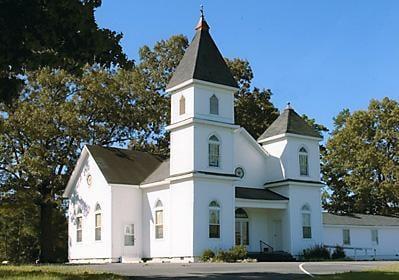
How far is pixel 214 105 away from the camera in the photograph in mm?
39000

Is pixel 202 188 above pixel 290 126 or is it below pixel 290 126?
below

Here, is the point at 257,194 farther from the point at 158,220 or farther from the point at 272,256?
the point at 158,220

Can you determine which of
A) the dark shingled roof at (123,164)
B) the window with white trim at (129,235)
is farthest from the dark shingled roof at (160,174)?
the window with white trim at (129,235)

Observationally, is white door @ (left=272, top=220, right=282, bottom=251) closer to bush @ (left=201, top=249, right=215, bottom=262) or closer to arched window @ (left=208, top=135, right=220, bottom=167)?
arched window @ (left=208, top=135, right=220, bottom=167)

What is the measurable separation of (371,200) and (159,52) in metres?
25.7

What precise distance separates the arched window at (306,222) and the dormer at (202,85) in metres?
8.45

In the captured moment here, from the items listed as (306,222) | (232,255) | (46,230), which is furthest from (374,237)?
(46,230)

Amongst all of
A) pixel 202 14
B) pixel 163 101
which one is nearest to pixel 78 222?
pixel 163 101

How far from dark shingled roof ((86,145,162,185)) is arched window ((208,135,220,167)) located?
6519 millimetres

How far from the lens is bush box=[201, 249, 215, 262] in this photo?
35.8 meters

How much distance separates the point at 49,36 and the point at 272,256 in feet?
86.8

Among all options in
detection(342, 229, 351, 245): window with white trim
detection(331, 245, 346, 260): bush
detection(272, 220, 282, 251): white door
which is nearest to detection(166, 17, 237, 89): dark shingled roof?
detection(272, 220, 282, 251): white door

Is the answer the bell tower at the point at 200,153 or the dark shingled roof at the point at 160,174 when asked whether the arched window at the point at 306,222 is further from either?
the dark shingled roof at the point at 160,174

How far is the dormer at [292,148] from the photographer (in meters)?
42.9
